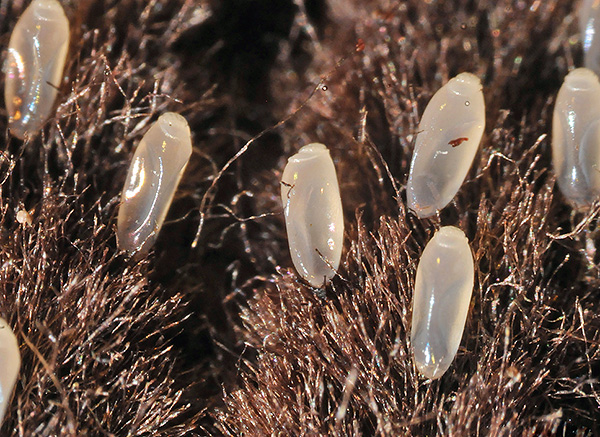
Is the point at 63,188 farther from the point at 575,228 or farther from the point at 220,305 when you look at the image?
the point at 575,228

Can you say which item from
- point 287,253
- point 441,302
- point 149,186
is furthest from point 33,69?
point 441,302

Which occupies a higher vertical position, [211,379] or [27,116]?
[27,116]

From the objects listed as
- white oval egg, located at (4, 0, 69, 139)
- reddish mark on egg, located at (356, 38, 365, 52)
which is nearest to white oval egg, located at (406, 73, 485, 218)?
reddish mark on egg, located at (356, 38, 365, 52)

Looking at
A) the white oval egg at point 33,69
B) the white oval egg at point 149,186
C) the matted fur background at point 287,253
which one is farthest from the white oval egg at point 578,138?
the white oval egg at point 33,69

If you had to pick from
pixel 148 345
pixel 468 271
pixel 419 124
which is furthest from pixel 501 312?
pixel 148 345

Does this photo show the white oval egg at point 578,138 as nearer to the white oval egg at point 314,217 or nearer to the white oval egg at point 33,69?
the white oval egg at point 314,217

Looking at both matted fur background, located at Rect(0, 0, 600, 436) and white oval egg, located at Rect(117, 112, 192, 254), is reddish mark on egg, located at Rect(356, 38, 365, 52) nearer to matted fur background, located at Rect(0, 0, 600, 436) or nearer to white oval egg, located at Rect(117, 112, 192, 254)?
matted fur background, located at Rect(0, 0, 600, 436)

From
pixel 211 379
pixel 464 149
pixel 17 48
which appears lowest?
pixel 211 379

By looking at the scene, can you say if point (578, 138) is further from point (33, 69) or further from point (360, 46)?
point (33, 69)
